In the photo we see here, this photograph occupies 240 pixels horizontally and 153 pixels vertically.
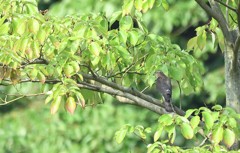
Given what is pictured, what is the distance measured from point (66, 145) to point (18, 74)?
3121mm

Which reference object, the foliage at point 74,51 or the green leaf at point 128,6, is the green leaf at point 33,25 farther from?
the green leaf at point 128,6

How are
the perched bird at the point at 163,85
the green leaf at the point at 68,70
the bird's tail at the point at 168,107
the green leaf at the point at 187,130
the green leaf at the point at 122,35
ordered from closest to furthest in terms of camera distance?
the green leaf at the point at 187,130
the green leaf at the point at 68,70
the green leaf at the point at 122,35
the bird's tail at the point at 168,107
the perched bird at the point at 163,85

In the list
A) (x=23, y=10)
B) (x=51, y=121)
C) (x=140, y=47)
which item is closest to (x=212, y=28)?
(x=140, y=47)

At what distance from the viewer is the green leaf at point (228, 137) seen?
62.2 inches

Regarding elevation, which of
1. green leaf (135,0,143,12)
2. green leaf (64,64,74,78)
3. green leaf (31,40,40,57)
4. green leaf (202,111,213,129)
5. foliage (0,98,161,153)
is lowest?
foliage (0,98,161,153)

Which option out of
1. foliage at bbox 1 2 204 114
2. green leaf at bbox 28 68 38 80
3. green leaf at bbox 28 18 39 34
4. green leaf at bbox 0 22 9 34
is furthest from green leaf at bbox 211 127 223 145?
green leaf at bbox 0 22 9 34

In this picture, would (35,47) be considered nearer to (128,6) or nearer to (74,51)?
(74,51)

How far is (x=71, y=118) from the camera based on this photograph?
4.60m

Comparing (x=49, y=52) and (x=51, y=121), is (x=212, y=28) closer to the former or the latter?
(x=49, y=52)

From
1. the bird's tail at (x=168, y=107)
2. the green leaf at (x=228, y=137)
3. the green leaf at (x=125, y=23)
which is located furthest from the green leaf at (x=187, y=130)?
the green leaf at (x=125, y=23)

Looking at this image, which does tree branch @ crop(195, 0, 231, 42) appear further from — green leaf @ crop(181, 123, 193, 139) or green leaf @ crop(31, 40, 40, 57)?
green leaf @ crop(31, 40, 40, 57)

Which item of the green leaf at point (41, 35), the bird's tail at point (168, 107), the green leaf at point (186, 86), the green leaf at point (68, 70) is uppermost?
the green leaf at point (41, 35)

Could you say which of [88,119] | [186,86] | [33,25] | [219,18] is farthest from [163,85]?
[88,119]

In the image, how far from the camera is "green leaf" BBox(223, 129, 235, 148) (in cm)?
158
